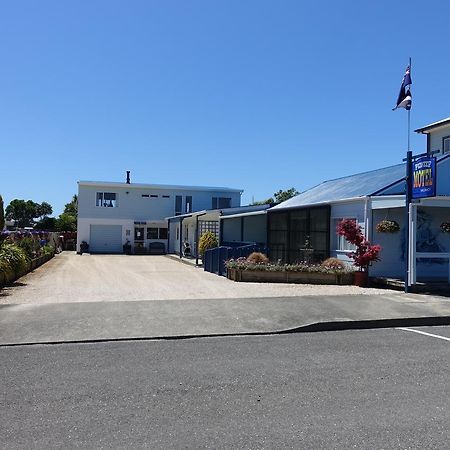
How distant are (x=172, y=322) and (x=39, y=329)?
7.46 ft

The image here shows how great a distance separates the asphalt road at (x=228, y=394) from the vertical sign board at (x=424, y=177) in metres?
6.07

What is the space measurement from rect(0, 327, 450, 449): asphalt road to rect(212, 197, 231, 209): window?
33851mm

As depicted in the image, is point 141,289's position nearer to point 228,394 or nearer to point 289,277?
point 289,277

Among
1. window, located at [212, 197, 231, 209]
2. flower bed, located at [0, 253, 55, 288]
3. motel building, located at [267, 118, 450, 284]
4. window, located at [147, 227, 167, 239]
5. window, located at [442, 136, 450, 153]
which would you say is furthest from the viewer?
window, located at [212, 197, 231, 209]

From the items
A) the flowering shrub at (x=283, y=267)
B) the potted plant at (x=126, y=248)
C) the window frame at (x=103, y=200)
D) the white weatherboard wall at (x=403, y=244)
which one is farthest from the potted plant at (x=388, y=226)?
the window frame at (x=103, y=200)

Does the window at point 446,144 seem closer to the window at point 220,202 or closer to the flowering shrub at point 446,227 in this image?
the flowering shrub at point 446,227

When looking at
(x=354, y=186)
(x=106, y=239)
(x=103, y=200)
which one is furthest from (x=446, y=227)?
(x=103, y=200)

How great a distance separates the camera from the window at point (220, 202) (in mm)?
41750

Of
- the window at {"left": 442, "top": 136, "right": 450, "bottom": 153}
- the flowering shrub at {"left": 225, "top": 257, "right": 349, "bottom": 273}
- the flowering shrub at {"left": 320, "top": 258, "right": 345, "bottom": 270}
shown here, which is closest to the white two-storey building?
the window at {"left": 442, "top": 136, "right": 450, "bottom": 153}

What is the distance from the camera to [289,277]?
15961 millimetres

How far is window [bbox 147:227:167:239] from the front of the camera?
4081 centimetres

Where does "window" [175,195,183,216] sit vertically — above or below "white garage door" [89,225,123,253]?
above

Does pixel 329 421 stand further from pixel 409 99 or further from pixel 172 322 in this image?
pixel 409 99

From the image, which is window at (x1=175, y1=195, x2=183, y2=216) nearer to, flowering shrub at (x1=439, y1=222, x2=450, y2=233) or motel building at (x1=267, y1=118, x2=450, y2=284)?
motel building at (x1=267, y1=118, x2=450, y2=284)
